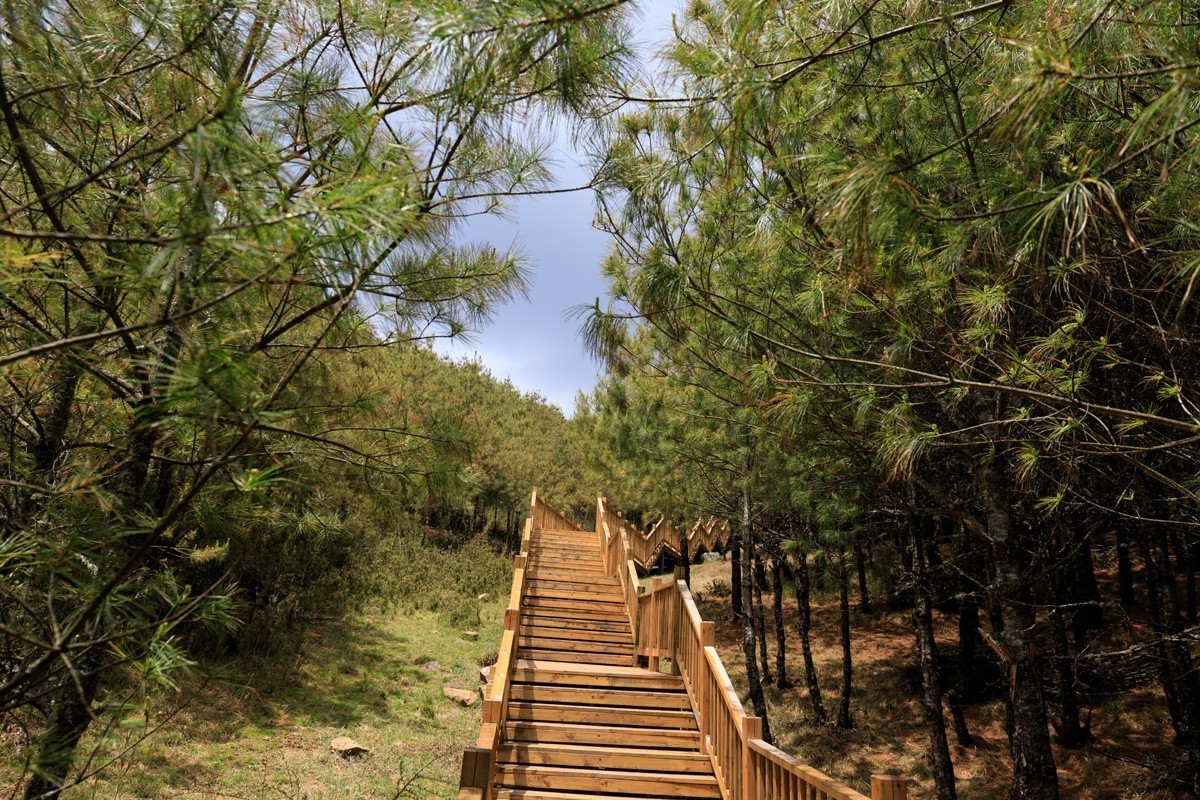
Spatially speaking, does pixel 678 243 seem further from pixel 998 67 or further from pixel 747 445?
pixel 747 445

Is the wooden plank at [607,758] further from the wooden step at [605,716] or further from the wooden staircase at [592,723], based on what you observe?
the wooden step at [605,716]

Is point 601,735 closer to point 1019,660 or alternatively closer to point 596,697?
point 596,697

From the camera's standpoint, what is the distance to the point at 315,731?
30.6 feet

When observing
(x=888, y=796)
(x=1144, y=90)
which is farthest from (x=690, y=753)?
(x=1144, y=90)

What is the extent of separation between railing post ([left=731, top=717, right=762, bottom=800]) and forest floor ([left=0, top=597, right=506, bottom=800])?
2.69 metres

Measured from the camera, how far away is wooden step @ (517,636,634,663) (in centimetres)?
822

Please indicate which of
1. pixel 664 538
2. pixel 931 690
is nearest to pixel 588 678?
pixel 931 690

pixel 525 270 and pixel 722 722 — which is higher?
pixel 525 270

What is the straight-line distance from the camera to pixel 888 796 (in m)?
2.80

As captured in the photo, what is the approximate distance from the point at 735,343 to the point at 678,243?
878mm

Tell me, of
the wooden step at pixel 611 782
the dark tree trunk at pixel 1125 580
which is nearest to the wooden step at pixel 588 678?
the wooden step at pixel 611 782

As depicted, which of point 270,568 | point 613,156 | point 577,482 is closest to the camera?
point 613,156

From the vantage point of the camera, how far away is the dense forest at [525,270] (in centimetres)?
180

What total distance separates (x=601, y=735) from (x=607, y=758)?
38 centimetres
